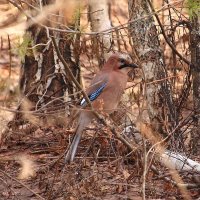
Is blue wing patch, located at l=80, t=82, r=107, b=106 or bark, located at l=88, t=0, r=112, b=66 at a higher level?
bark, located at l=88, t=0, r=112, b=66

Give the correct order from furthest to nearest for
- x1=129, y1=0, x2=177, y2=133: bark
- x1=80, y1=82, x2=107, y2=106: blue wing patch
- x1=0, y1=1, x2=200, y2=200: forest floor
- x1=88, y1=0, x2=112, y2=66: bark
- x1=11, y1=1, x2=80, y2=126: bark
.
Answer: x1=11, y1=1, x2=80, y2=126: bark → x1=88, y1=0, x2=112, y2=66: bark → x1=129, y1=0, x2=177, y2=133: bark → x1=80, y1=82, x2=107, y2=106: blue wing patch → x1=0, y1=1, x2=200, y2=200: forest floor

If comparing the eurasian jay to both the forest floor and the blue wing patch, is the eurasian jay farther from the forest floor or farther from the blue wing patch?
the forest floor

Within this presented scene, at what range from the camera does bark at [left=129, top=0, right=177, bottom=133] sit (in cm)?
688

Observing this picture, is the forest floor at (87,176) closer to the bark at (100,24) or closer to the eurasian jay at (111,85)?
the eurasian jay at (111,85)

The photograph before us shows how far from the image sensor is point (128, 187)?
18.8 ft

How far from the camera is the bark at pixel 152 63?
6.88 metres

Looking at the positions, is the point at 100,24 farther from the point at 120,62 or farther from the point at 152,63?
the point at 120,62

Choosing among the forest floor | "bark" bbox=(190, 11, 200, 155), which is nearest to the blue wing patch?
the forest floor

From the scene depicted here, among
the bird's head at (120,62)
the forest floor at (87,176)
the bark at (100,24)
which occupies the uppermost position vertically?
the bark at (100,24)

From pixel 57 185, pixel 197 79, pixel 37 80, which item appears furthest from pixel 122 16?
pixel 57 185

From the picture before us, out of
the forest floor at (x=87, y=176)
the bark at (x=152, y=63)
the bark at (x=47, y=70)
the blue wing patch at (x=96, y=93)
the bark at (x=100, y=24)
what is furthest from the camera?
the bark at (x=47, y=70)

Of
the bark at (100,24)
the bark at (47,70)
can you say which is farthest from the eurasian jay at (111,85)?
the bark at (47,70)

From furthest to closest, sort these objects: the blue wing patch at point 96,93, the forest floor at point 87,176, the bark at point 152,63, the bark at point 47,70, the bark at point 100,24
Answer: the bark at point 47,70
the bark at point 100,24
the bark at point 152,63
the blue wing patch at point 96,93
the forest floor at point 87,176

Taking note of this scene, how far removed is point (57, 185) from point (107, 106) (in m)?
1.03
